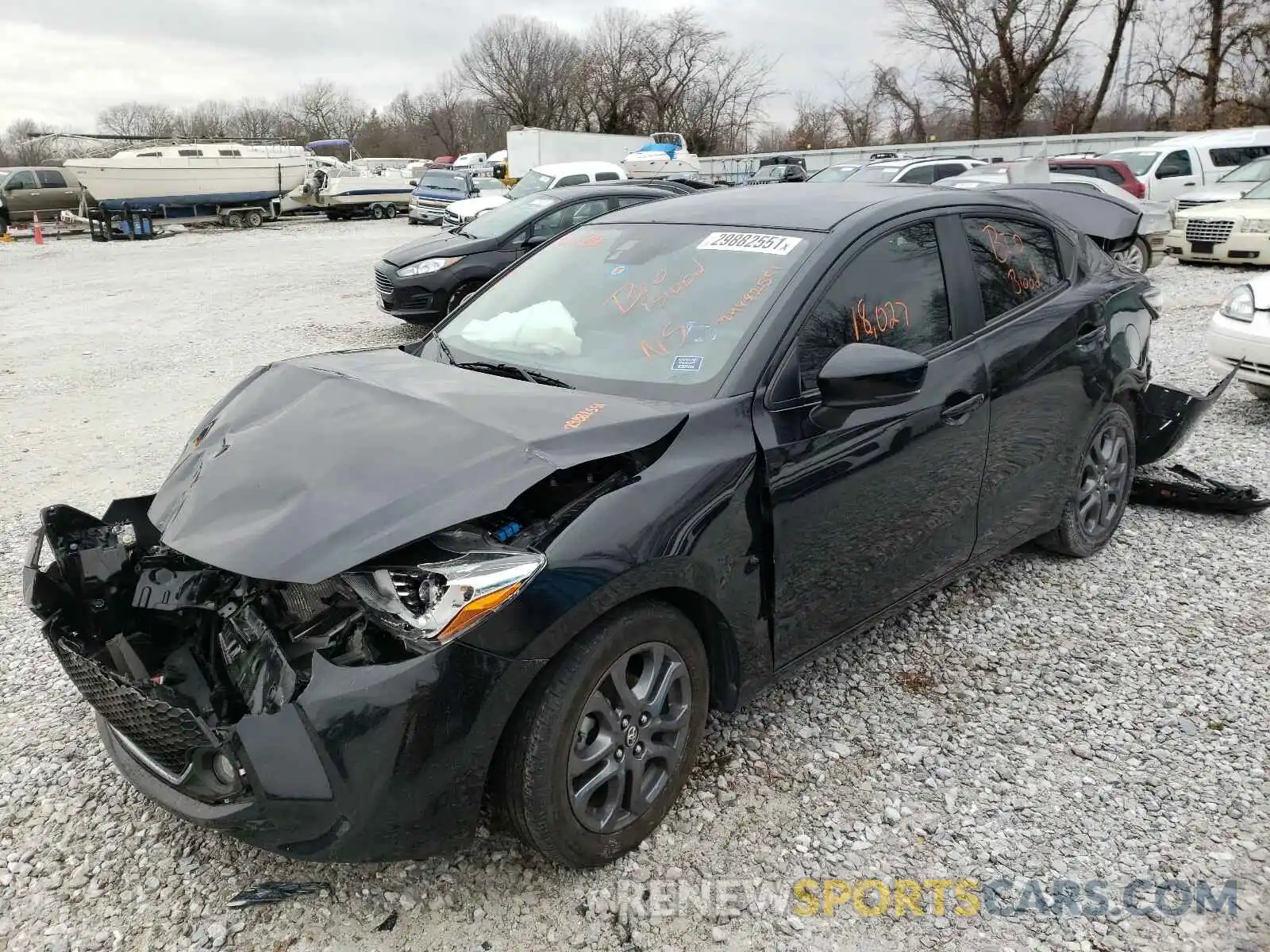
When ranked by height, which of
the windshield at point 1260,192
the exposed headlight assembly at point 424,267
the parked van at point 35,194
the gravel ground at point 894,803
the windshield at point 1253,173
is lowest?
the gravel ground at point 894,803

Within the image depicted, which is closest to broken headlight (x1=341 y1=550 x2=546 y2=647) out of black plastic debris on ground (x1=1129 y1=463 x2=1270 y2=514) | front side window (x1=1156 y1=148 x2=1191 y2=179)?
black plastic debris on ground (x1=1129 y1=463 x2=1270 y2=514)

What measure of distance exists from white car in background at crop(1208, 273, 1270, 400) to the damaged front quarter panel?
1783 mm

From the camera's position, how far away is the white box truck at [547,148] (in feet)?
112

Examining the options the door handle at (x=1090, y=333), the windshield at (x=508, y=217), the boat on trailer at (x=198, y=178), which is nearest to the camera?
the door handle at (x=1090, y=333)

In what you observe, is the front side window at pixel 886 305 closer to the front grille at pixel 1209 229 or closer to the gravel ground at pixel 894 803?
the gravel ground at pixel 894 803

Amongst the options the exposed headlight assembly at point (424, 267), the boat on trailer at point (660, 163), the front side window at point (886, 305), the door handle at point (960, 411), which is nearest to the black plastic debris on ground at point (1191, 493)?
the door handle at point (960, 411)

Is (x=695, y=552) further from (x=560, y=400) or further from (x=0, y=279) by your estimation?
(x=0, y=279)

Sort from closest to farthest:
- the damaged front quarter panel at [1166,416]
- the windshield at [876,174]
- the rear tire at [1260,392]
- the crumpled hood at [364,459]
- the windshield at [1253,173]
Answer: the crumpled hood at [364,459] → the damaged front quarter panel at [1166,416] → the rear tire at [1260,392] → the windshield at [876,174] → the windshield at [1253,173]

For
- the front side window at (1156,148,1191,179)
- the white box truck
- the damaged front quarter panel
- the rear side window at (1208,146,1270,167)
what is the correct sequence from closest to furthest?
the damaged front quarter panel → the front side window at (1156,148,1191,179) → the rear side window at (1208,146,1270,167) → the white box truck

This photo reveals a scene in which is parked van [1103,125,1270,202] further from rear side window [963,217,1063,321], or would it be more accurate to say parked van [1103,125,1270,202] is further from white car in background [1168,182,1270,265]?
rear side window [963,217,1063,321]

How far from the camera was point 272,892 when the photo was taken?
2355 millimetres

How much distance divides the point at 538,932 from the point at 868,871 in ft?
3.03

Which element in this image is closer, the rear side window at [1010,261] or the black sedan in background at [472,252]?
the rear side window at [1010,261]

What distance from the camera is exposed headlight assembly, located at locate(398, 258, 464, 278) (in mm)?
9414
